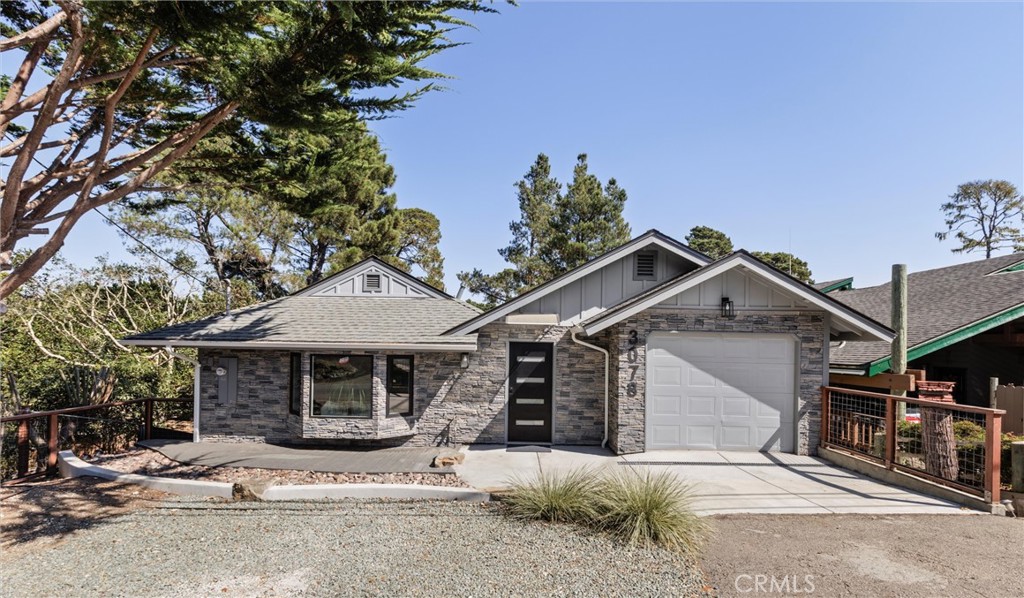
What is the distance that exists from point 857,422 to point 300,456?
10.0 meters

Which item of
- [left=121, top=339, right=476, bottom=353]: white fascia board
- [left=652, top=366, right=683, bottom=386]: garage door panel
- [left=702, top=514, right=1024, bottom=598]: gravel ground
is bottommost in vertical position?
[left=702, top=514, right=1024, bottom=598]: gravel ground

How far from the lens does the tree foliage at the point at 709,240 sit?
3897 centimetres

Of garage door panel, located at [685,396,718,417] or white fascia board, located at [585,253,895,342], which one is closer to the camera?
white fascia board, located at [585,253,895,342]

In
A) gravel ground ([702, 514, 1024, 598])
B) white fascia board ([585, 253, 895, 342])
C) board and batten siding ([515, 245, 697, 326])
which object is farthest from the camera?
board and batten siding ([515, 245, 697, 326])

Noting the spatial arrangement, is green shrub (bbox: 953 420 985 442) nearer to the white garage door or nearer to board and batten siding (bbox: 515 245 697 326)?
the white garage door

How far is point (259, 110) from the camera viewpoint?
21.7 feet

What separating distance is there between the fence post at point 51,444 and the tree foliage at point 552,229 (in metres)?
20.6

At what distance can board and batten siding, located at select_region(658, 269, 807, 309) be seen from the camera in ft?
28.5

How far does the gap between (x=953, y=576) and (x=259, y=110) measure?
9.69m

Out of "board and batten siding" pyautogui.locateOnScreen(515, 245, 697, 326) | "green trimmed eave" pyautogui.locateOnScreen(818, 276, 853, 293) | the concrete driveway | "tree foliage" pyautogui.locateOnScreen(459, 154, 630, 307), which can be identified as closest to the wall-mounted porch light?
"board and batten siding" pyautogui.locateOnScreen(515, 245, 697, 326)

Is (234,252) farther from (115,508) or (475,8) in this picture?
(475,8)

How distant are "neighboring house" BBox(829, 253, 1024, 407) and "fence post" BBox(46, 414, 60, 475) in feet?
49.7

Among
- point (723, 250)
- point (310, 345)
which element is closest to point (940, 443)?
point (310, 345)

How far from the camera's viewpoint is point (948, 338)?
9.44m
